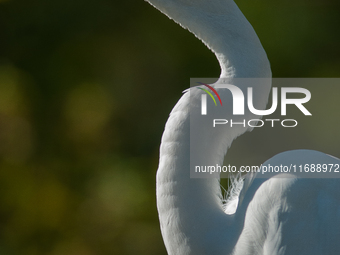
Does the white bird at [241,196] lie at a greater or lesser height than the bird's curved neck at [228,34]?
lesser

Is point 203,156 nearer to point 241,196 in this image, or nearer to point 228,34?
point 241,196

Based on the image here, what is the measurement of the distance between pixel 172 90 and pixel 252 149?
0.72 metres

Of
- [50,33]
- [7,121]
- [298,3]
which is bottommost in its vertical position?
[7,121]

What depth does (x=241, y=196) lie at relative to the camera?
655mm

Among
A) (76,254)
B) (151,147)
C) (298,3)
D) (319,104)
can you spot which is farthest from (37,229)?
(298,3)

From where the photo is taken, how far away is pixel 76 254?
2205 mm

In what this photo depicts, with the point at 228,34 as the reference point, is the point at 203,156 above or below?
below

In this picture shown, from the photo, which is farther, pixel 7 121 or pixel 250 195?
pixel 7 121

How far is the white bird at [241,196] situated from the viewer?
1.93 feet

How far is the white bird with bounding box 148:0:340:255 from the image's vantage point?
587mm

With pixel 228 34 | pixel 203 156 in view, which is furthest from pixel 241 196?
pixel 228 34

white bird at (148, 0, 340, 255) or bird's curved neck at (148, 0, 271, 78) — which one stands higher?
bird's curved neck at (148, 0, 271, 78)

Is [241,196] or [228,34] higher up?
[228,34]

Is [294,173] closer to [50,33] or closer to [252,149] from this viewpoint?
[252,149]
